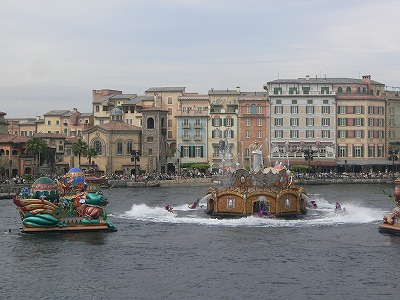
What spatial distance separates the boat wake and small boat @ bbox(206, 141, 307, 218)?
1.38 m

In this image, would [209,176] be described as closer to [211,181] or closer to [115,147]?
[211,181]

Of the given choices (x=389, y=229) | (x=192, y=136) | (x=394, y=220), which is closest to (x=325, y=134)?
(x=192, y=136)

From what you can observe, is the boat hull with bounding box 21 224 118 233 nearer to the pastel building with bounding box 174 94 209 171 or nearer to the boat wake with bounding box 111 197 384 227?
the boat wake with bounding box 111 197 384 227

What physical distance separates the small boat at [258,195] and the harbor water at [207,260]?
202cm

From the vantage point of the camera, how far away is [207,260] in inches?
1850

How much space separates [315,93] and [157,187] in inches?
1435

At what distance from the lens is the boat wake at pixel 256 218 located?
6362cm

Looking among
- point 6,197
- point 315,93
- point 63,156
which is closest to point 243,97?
point 315,93

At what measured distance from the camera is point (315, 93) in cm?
13875

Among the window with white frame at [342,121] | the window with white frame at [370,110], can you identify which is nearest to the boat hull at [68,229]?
the window with white frame at [342,121]

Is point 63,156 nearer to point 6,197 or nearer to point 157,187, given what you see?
point 157,187

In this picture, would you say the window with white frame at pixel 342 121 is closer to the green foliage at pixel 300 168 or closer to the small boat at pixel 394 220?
the green foliage at pixel 300 168

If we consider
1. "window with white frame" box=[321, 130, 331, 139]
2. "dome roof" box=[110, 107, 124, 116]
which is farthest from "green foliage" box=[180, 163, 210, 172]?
"window with white frame" box=[321, 130, 331, 139]

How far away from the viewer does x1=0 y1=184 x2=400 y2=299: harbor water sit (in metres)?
39.2
